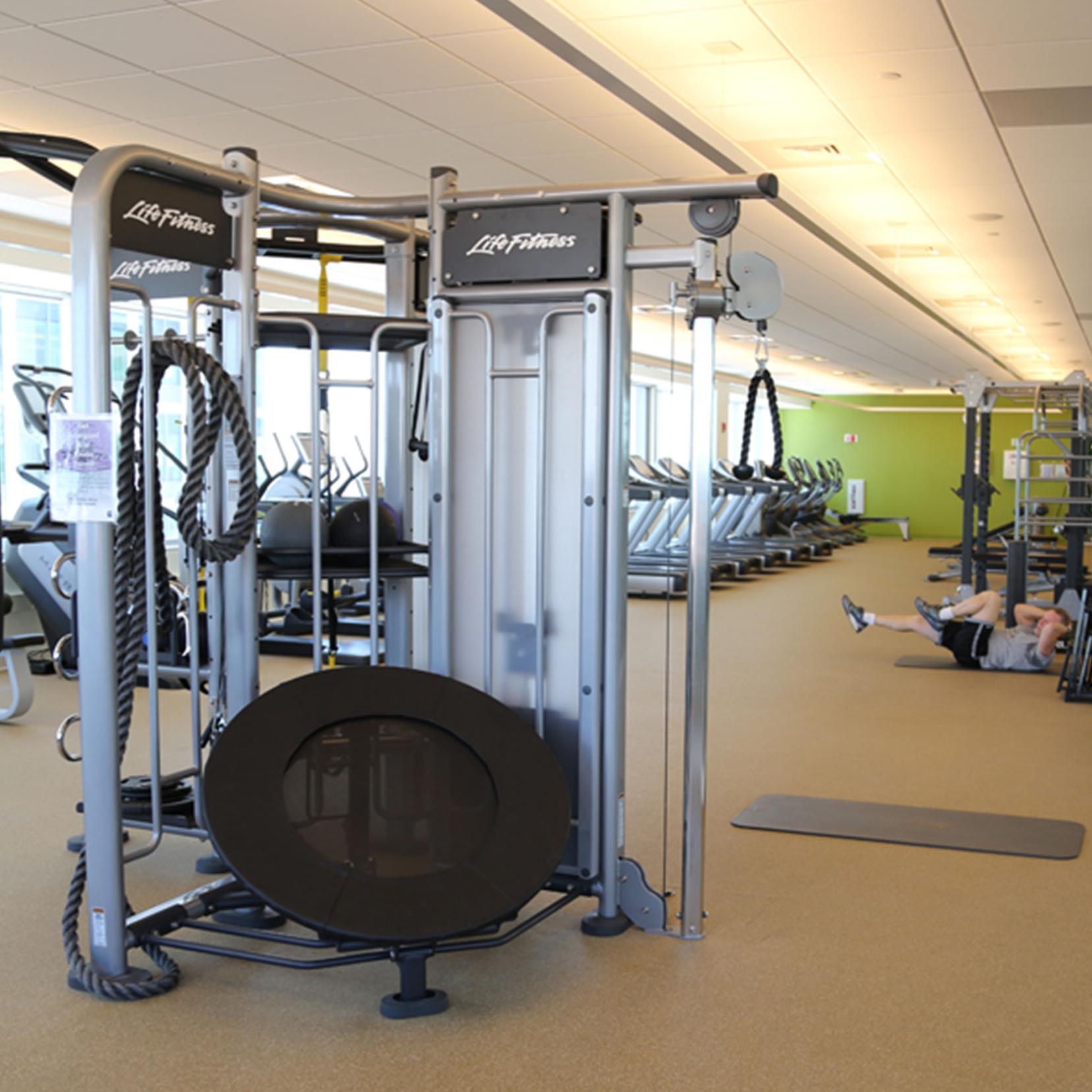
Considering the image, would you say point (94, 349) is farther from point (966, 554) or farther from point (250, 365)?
point (966, 554)

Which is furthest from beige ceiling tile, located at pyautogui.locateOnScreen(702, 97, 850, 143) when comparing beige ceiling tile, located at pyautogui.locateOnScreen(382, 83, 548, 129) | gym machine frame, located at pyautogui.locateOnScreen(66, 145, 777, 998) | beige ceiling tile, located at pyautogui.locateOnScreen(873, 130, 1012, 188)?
gym machine frame, located at pyautogui.locateOnScreen(66, 145, 777, 998)

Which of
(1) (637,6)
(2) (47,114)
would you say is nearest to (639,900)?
(1) (637,6)

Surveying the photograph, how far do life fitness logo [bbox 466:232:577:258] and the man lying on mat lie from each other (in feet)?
16.7

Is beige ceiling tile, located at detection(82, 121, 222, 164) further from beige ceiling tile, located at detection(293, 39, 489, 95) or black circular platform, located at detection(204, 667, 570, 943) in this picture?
black circular platform, located at detection(204, 667, 570, 943)

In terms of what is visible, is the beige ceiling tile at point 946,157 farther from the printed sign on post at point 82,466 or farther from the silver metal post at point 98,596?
the printed sign on post at point 82,466

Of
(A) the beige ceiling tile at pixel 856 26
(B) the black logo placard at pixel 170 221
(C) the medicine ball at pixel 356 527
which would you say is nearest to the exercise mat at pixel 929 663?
(A) the beige ceiling tile at pixel 856 26

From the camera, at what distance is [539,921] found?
10.3ft

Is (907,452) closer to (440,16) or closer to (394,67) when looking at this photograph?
(394,67)

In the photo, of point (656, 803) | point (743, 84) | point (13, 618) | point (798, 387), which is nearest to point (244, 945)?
point (656, 803)

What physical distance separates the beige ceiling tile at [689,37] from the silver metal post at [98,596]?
3000mm

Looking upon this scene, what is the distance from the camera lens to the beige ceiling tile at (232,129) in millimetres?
6094

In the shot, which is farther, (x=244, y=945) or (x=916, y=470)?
(x=916, y=470)

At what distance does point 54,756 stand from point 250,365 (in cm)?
246

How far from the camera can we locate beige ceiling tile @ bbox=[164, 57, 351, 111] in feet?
17.5
